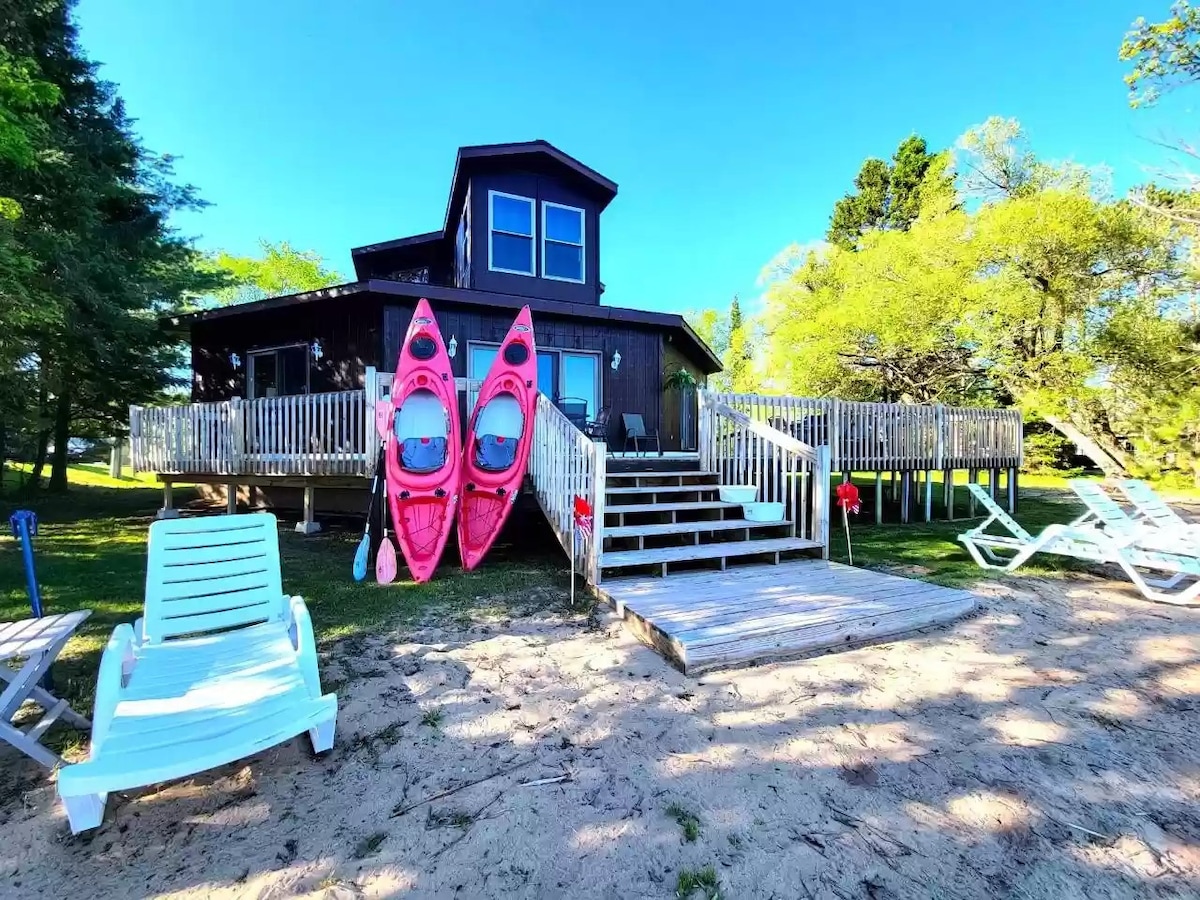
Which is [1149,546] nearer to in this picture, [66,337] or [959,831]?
[959,831]

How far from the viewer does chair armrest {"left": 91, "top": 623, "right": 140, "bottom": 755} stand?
2.12 metres

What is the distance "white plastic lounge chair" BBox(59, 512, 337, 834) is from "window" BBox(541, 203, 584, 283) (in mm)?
8286

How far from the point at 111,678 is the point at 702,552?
4.47 meters

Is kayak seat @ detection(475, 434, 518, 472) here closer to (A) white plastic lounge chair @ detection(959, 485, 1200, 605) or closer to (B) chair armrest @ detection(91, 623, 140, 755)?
(B) chair armrest @ detection(91, 623, 140, 755)

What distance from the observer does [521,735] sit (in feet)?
8.86

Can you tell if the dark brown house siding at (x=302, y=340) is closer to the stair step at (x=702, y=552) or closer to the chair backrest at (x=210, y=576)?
the chair backrest at (x=210, y=576)

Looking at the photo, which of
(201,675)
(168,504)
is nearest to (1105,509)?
(201,675)

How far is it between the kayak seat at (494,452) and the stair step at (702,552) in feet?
5.39

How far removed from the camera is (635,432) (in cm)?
1042

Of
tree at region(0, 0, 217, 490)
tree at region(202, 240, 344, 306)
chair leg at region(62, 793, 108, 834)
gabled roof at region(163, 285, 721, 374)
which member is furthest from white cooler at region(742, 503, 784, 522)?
tree at region(202, 240, 344, 306)

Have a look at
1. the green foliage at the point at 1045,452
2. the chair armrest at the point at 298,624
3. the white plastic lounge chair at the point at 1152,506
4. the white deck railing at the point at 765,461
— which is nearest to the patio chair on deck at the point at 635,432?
the white deck railing at the point at 765,461

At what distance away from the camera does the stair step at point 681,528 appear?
5.56 m

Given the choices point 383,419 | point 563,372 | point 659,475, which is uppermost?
point 563,372

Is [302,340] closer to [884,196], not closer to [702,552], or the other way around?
[702,552]
